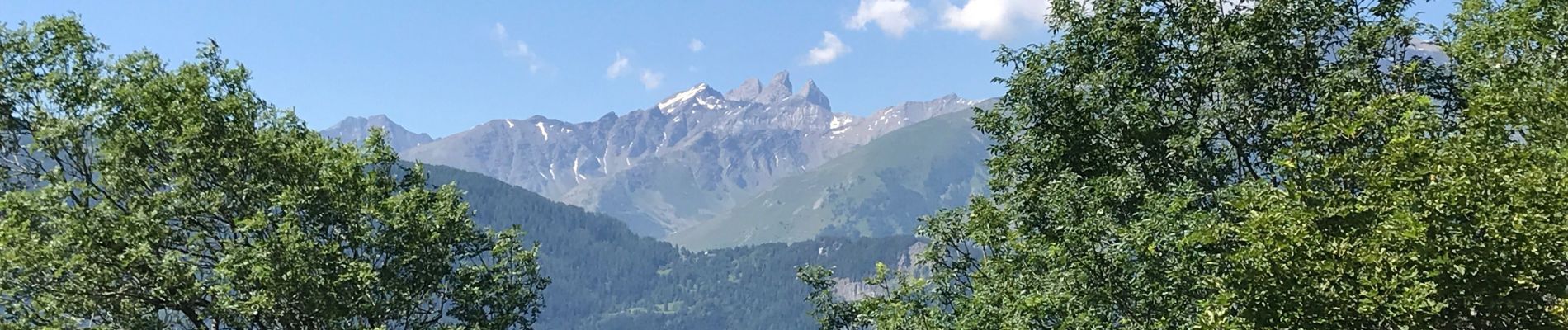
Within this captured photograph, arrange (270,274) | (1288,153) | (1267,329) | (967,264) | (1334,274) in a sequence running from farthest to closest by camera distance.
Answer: (967,264)
(270,274)
(1288,153)
(1267,329)
(1334,274)

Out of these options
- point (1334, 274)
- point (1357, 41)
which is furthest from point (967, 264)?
point (1334, 274)

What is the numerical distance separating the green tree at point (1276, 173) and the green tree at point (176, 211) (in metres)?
17.0

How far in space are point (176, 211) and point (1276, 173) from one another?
85.7 feet

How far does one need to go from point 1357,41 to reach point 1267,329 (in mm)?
10898

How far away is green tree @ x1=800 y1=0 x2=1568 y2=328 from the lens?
551 inches

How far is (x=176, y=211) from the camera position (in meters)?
24.5

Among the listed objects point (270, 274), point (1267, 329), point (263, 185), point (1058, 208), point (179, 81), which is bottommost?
point (1267, 329)

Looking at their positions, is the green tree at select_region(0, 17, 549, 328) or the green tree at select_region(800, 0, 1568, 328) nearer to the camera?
the green tree at select_region(800, 0, 1568, 328)

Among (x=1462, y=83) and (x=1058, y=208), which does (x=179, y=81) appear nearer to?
(x=1058, y=208)

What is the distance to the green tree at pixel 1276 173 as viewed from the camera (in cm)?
1399

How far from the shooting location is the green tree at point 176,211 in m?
22.7

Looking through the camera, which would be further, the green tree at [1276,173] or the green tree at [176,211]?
the green tree at [176,211]

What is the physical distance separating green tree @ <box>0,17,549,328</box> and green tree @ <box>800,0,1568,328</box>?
17.0m

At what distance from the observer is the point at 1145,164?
2577cm
